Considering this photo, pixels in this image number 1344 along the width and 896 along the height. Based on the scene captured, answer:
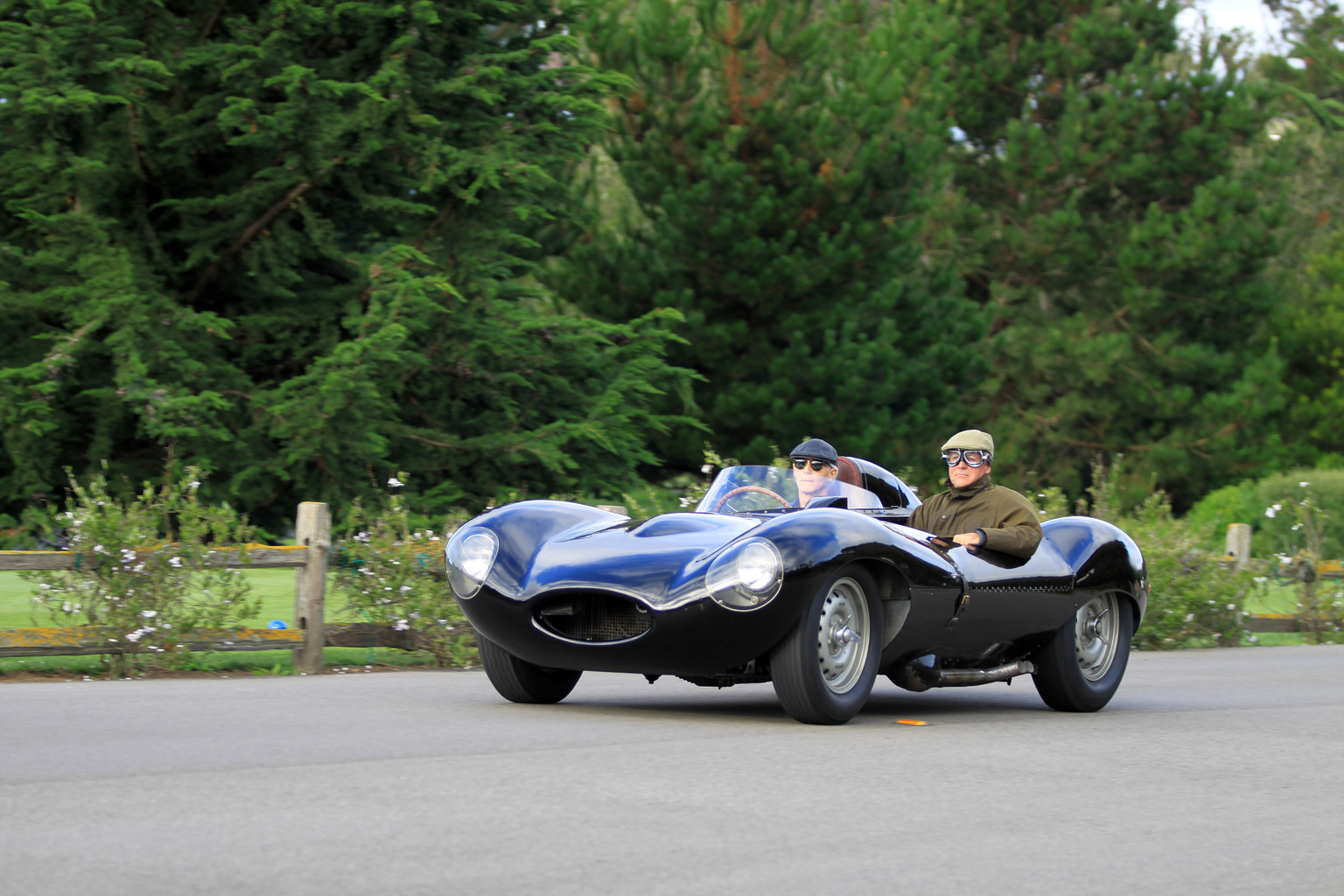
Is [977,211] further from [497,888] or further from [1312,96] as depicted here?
[497,888]

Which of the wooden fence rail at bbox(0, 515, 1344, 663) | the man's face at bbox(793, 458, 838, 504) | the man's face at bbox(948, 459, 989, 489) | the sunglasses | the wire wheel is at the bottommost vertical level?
the wooden fence rail at bbox(0, 515, 1344, 663)

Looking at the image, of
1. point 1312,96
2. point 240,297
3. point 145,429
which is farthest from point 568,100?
point 1312,96

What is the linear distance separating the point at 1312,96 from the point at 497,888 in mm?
52384

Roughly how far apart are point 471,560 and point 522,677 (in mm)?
781

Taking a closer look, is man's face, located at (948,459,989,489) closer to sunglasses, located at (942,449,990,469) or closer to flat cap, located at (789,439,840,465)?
sunglasses, located at (942,449,990,469)

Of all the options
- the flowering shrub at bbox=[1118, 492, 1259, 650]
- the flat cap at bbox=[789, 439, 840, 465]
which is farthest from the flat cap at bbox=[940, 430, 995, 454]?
the flowering shrub at bbox=[1118, 492, 1259, 650]

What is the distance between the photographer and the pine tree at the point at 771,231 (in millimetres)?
30078

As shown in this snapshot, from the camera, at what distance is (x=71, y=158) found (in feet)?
65.8

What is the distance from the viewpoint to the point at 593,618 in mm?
7836

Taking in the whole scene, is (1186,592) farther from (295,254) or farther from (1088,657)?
(295,254)

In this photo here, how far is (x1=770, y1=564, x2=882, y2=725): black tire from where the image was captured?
297 inches

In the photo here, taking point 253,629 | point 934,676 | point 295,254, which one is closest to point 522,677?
point 934,676

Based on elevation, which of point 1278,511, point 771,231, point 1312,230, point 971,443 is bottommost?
point 1278,511

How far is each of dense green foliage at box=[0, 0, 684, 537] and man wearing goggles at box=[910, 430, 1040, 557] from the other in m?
11.6
